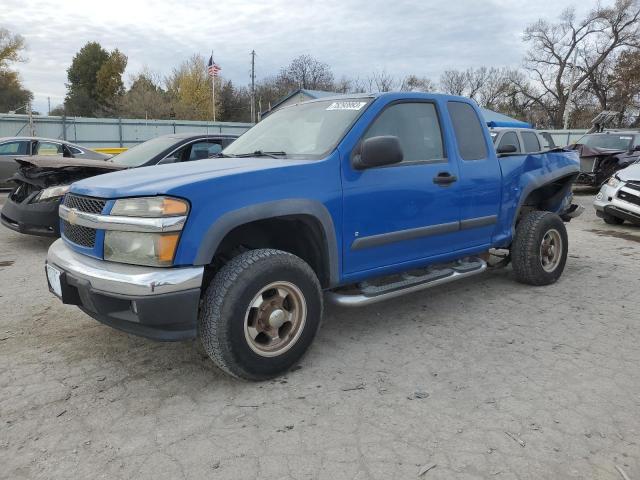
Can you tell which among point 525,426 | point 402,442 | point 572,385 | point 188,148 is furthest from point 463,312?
point 188,148

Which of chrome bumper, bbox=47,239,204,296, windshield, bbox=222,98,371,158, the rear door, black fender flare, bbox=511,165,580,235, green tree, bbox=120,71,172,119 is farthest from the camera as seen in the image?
green tree, bbox=120,71,172,119

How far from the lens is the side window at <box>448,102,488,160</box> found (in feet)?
Result: 13.3

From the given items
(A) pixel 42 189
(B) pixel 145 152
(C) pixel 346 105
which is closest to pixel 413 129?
(C) pixel 346 105

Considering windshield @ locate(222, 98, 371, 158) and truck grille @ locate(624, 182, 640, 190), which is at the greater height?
windshield @ locate(222, 98, 371, 158)

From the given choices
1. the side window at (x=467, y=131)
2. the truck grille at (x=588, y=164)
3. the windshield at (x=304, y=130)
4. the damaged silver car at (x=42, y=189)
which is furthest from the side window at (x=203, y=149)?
the truck grille at (x=588, y=164)

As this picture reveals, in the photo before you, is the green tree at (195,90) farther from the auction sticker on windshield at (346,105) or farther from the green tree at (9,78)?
the auction sticker on windshield at (346,105)

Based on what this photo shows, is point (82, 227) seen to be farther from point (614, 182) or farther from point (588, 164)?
point (588, 164)

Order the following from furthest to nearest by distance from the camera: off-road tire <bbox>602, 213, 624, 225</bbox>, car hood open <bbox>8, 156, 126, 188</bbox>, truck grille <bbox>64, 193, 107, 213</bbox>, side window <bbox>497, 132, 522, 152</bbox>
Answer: side window <bbox>497, 132, 522, 152</bbox>, off-road tire <bbox>602, 213, 624, 225</bbox>, car hood open <bbox>8, 156, 126, 188</bbox>, truck grille <bbox>64, 193, 107, 213</bbox>

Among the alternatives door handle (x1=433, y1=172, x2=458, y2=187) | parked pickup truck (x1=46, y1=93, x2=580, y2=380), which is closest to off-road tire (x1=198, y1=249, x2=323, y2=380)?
parked pickup truck (x1=46, y1=93, x2=580, y2=380)

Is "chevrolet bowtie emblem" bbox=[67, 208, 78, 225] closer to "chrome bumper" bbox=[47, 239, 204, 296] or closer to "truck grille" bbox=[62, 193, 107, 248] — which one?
"truck grille" bbox=[62, 193, 107, 248]

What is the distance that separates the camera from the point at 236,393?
2.85m

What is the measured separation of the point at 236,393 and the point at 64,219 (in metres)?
1.62

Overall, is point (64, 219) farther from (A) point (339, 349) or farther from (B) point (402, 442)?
(B) point (402, 442)

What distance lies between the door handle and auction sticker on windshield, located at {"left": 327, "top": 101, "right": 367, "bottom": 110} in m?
0.79
